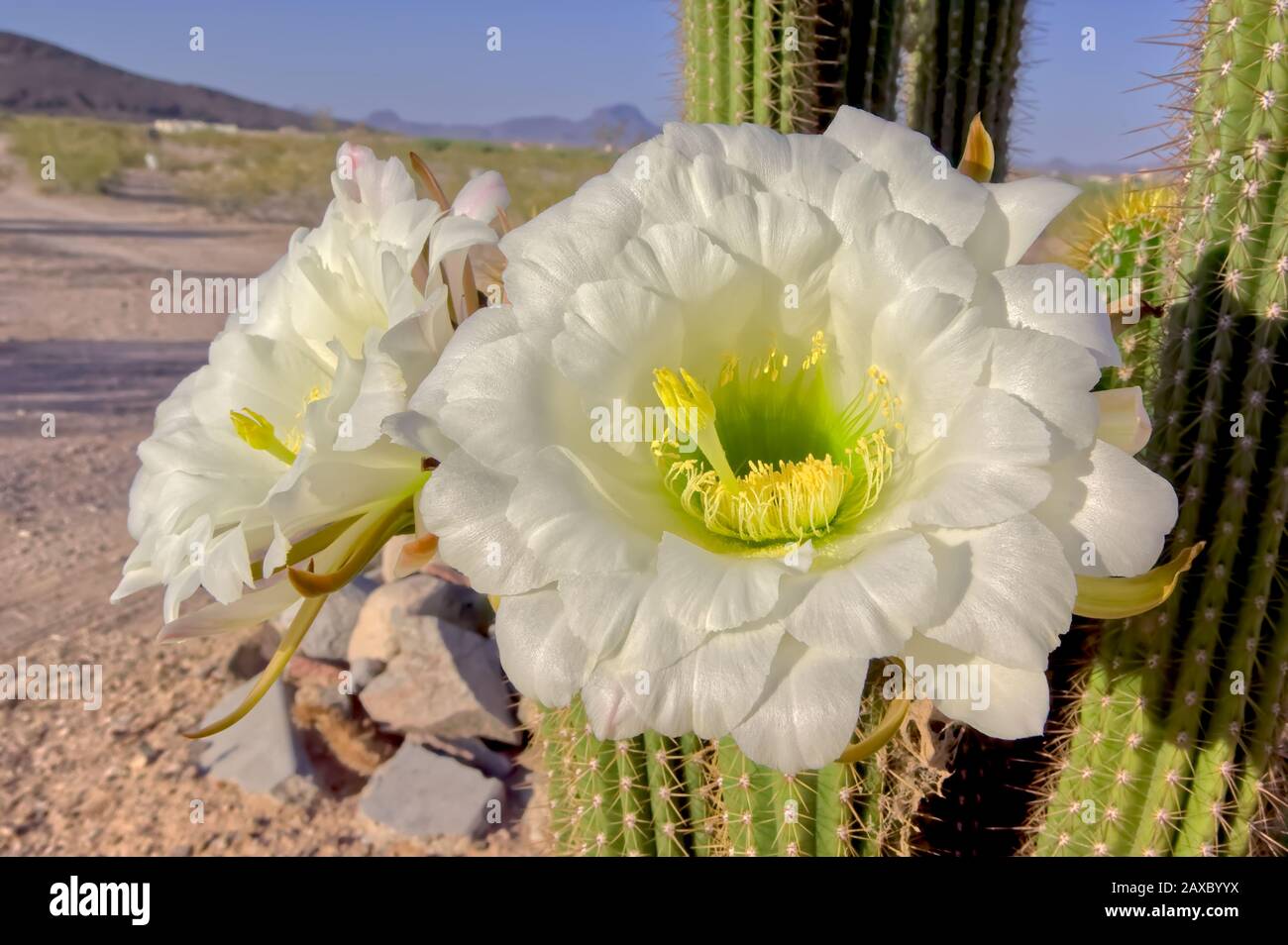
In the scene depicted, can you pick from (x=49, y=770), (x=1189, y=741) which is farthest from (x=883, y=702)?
(x=49, y=770)

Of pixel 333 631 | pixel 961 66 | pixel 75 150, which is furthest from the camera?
pixel 75 150

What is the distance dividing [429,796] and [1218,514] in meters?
1.80

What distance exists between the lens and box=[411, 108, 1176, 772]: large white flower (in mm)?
504

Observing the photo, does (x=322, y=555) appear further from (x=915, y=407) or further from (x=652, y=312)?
(x=915, y=407)

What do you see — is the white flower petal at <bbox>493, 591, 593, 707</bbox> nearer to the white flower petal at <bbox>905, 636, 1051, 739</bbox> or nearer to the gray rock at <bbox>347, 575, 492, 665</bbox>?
the white flower petal at <bbox>905, 636, 1051, 739</bbox>

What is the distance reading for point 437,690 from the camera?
2.37 m

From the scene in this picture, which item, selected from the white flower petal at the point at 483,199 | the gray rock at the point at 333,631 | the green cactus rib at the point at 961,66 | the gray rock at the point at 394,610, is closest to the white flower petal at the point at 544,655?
the white flower petal at the point at 483,199

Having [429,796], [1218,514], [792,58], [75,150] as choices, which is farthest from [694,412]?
[75,150]

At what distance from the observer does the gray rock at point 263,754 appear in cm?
220

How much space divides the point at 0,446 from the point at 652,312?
4053 millimetres

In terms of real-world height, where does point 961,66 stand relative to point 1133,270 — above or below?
above

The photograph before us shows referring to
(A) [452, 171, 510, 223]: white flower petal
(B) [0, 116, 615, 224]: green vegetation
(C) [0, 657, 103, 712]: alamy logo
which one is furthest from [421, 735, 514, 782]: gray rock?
(B) [0, 116, 615, 224]: green vegetation

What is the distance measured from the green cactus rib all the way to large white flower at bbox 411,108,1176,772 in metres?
1.38

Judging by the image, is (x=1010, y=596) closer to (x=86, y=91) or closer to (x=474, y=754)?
(x=474, y=754)
